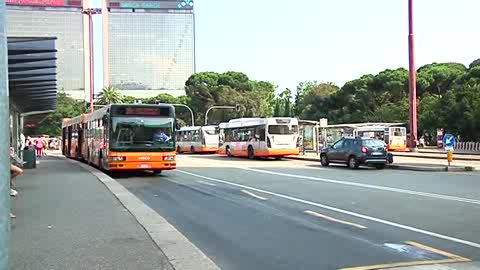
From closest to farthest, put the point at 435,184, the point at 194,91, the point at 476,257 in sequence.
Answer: the point at 476,257 → the point at 435,184 → the point at 194,91

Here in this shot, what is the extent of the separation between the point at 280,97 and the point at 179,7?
32342 mm

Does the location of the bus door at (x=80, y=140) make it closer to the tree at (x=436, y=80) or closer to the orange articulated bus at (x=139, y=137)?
the orange articulated bus at (x=139, y=137)

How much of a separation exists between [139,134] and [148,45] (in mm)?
89901

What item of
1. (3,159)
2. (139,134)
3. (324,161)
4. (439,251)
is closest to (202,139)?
(324,161)

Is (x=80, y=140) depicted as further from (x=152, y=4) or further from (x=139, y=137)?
(x=152, y=4)

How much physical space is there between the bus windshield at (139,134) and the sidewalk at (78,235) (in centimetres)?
686

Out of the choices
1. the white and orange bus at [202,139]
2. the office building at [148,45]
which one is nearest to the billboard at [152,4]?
the office building at [148,45]

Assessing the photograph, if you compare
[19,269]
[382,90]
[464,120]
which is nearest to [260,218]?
[19,269]

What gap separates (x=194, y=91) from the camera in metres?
100

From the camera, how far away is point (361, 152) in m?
27.7

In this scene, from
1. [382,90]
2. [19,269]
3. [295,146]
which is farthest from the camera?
[382,90]

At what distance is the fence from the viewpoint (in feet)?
149

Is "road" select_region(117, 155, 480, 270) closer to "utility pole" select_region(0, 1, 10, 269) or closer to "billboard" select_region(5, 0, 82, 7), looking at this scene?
"utility pole" select_region(0, 1, 10, 269)

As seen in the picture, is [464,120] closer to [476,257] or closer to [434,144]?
[434,144]
